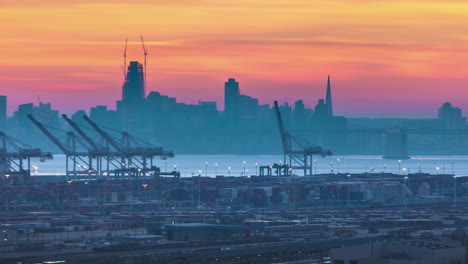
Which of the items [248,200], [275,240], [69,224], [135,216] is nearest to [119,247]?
[275,240]

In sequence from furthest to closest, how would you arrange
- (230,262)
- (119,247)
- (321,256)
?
(119,247) → (321,256) → (230,262)

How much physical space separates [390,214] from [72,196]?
2637cm

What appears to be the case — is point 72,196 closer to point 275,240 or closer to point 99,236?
point 99,236

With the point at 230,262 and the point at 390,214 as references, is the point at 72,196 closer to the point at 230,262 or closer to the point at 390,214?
the point at 390,214

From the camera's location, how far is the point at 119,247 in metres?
41.4

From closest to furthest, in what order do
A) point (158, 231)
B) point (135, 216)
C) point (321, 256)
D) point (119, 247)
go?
point (321, 256), point (119, 247), point (158, 231), point (135, 216)

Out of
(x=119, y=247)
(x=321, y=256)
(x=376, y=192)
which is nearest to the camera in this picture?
(x=321, y=256)

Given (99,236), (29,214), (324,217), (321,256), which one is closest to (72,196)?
(29,214)

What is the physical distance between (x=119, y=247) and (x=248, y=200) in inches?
1527

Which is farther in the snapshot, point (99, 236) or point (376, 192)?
point (376, 192)

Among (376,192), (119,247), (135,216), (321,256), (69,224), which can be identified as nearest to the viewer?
(321,256)

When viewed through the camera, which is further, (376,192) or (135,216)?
(376,192)

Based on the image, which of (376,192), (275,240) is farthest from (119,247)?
(376,192)

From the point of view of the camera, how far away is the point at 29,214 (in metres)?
65.7
